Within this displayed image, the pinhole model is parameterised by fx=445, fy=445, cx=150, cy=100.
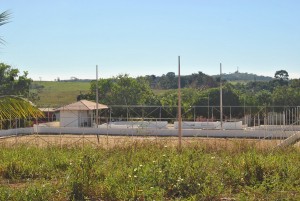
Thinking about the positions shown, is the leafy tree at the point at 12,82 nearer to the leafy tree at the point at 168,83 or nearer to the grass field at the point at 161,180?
the grass field at the point at 161,180

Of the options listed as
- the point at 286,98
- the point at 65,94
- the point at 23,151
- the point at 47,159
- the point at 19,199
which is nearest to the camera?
the point at 19,199

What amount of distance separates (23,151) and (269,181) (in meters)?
6.79

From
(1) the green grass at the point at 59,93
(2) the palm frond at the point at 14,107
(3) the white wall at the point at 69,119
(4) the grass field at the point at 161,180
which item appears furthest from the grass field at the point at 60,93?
(2) the palm frond at the point at 14,107

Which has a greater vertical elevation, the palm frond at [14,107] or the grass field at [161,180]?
the palm frond at [14,107]

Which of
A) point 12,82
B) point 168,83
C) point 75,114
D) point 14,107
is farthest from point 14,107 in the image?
point 168,83

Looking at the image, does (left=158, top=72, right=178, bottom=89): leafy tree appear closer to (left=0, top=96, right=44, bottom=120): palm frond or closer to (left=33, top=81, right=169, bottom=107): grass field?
(left=33, top=81, right=169, bottom=107): grass field

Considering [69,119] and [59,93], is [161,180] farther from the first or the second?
[59,93]

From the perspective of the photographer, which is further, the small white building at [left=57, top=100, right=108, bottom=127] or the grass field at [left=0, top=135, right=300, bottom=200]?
the small white building at [left=57, top=100, right=108, bottom=127]

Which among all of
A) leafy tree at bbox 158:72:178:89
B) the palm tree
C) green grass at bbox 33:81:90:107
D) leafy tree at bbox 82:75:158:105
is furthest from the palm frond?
leafy tree at bbox 158:72:178:89

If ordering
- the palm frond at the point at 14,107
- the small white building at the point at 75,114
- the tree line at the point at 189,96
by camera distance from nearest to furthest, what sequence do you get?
the palm frond at the point at 14,107 → the small white building at the point at 75,114 → the tree line at the point at 189,96

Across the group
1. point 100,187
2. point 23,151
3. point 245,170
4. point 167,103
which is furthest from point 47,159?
point 167,103

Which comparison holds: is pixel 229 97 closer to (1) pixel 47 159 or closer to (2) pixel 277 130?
(2) pixel 277 130

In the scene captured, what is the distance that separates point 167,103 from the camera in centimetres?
4209

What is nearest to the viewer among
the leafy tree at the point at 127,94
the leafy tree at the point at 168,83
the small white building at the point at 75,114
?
the small white building at the point at 75,114
